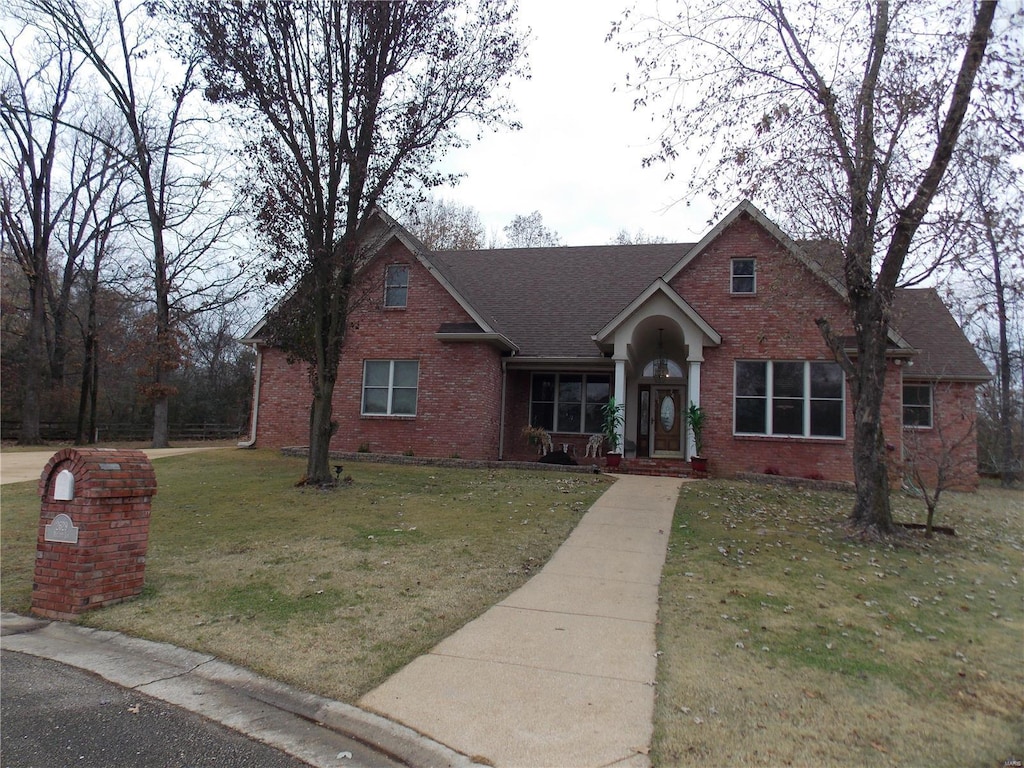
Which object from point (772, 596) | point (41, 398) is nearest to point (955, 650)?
point (772, 596)

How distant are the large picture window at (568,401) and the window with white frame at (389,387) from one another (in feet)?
11.6

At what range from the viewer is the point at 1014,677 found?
4738 mm

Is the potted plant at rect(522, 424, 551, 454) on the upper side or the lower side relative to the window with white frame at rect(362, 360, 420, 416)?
lower

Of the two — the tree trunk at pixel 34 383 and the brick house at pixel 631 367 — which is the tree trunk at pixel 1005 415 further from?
the tree trunk at pixel 34 383

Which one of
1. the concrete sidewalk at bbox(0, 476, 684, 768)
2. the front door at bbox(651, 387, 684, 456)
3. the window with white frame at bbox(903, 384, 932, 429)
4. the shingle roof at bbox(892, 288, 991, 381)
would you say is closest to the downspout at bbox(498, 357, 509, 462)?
the front door at bbox(651, 387, 684, 456)

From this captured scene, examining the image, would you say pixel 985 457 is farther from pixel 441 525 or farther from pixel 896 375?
pixel 441 525

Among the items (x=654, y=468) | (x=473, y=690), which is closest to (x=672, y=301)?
(x=654, y=468)

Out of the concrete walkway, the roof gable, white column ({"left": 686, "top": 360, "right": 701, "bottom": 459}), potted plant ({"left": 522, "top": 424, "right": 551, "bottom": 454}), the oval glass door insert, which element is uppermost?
the roof gable

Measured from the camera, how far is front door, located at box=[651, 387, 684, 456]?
1809cm

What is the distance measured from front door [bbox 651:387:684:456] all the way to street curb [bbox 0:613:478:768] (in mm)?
14661

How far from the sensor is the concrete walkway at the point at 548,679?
3.64m

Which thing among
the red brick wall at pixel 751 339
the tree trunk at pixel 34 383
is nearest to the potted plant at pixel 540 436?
the red brick wall at pixel 751 339

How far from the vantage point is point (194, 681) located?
4.46 m

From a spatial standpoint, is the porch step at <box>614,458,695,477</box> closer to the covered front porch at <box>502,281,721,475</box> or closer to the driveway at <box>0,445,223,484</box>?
the covered front porch at <box>502,281,721,475</box>
